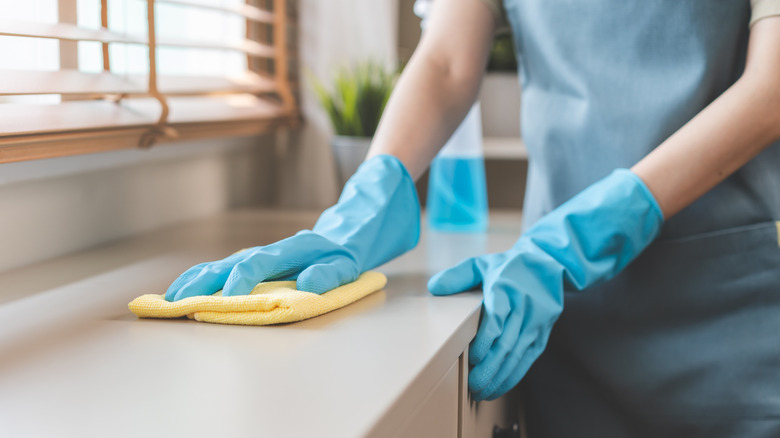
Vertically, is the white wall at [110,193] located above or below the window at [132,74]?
below

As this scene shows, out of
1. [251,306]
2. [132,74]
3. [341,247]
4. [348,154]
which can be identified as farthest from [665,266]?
[132,74]

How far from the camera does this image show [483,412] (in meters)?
0.91

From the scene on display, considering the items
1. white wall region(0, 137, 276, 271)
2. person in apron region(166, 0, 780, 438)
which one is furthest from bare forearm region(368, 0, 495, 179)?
white wall region(0, 137, 276, 271)

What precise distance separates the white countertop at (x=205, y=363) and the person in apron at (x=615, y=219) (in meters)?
0.07

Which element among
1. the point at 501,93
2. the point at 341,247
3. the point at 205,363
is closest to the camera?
the point at 205,363

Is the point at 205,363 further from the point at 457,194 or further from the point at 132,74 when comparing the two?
the point at 457,194

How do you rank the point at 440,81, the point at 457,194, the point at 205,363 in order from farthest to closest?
1. the point at 457,194
2. the point at 440,81
3. the point at 205,363

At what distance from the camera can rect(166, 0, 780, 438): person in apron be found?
865 millimetres

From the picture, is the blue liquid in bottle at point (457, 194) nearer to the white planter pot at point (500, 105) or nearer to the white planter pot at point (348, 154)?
the white planter pot at point (348, 154)

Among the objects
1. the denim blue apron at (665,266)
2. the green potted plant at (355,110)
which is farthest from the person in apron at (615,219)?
the green potted plant at (355,110)

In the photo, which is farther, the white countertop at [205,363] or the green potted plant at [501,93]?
the green potted plant at [501,93]

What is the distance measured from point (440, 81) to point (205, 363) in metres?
0.67

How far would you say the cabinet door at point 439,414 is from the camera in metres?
0.60

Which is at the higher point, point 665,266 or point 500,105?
point 500,105
